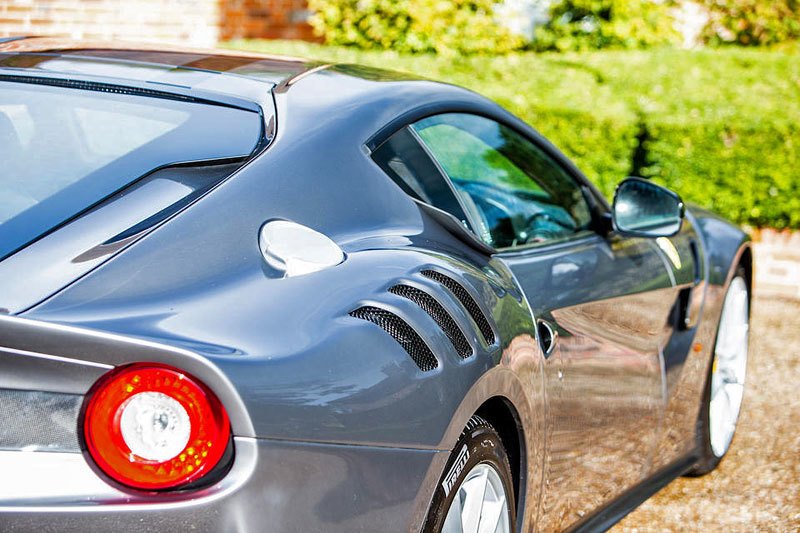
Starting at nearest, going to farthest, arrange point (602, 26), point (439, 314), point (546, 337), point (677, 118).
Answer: point (439, 314)
point (546, 337)
point (677, 118)
point (602, 26)

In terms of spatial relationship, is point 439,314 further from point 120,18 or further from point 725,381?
point 120,18

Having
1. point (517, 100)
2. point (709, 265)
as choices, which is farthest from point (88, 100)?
point (517, 100)

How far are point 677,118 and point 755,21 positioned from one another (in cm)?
248

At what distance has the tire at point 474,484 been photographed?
2.34m

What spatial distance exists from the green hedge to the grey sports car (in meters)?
5.55

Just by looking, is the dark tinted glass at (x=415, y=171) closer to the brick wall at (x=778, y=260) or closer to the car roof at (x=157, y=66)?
the car roof at (x=157, y=66)

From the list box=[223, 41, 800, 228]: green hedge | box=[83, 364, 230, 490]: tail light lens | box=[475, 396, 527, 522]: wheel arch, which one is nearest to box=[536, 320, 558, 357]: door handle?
box=[475, 396, 527, 522]: wheel arch

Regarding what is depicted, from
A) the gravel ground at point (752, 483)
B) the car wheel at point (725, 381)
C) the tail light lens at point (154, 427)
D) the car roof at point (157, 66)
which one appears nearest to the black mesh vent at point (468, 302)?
the car roof at point (157, 66)

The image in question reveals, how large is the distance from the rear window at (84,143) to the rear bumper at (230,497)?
1.51 ft

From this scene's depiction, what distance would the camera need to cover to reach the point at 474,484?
251 cm

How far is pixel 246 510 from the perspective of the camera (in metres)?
1.85

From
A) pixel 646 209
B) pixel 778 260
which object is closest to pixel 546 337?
pixel 646 209

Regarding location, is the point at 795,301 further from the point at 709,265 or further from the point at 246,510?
the point at 246,510

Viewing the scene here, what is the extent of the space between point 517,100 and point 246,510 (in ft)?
25.4
